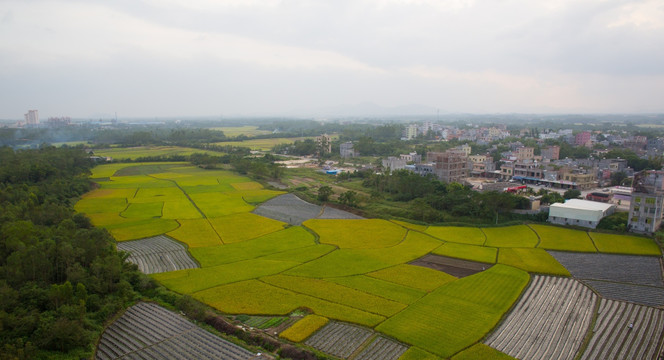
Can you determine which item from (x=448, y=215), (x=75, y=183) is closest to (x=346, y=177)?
(x=448, y=215)

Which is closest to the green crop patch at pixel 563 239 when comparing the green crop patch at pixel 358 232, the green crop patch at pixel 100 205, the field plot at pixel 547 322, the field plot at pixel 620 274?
the field plot at pixel 620 274

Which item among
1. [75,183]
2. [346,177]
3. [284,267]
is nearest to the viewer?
[284,267]

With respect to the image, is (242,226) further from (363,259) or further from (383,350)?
(383,350)

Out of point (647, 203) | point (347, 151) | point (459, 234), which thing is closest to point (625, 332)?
point (459, 234)

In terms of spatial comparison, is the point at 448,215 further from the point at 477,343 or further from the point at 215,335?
the point at 215,335

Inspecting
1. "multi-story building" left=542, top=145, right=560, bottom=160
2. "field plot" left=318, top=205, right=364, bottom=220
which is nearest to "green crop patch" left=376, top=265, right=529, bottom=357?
"field plot" left=318, top=205, right=364, bottom=220

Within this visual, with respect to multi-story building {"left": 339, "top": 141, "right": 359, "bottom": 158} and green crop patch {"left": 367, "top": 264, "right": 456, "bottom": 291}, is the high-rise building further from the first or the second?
green crop patch {"left": 367, "top": 264, "right": 456, "bottom": 291}
